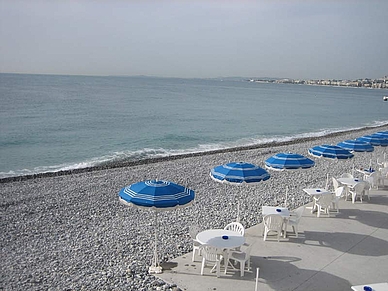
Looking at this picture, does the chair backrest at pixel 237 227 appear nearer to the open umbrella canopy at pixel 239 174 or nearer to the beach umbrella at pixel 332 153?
the open umbrella canopy at pixel 239 174

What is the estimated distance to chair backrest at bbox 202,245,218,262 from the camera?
6.98m

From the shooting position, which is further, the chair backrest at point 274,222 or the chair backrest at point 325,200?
the chair backrest at point 325,200

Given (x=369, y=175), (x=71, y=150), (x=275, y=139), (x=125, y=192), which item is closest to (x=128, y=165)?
(x=71, y=150)

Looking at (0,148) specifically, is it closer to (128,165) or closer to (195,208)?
(128,165)

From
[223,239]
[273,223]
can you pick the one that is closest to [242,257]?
[223,239]

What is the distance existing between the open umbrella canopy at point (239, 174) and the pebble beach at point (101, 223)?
1893mm

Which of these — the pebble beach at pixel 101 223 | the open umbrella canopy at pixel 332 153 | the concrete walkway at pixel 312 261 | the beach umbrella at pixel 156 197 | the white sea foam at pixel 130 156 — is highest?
the open umbrella canopy at pixel 332 153

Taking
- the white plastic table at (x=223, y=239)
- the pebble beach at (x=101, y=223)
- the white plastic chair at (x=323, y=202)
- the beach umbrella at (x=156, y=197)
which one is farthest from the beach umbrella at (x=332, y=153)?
the beach umbrella at (x=156, y=197)

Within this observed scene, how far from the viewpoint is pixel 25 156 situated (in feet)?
81.7

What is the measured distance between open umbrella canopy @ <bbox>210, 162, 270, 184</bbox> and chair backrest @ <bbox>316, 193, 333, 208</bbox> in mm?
2721

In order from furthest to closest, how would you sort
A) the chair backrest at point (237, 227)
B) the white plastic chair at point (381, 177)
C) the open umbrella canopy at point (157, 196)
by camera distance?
the white plastic chair at point (381, 177), the chair backrest at point (237, 227), the open umbrella canopy at point (157, 196)

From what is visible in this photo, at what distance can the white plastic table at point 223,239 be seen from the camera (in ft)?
23.0

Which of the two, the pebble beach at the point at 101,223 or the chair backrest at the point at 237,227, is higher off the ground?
the chair backrest at the point at 237,227

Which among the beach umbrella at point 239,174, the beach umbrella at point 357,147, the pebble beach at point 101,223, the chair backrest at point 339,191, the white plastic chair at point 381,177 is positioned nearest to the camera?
the pebble beach at point 101,223
